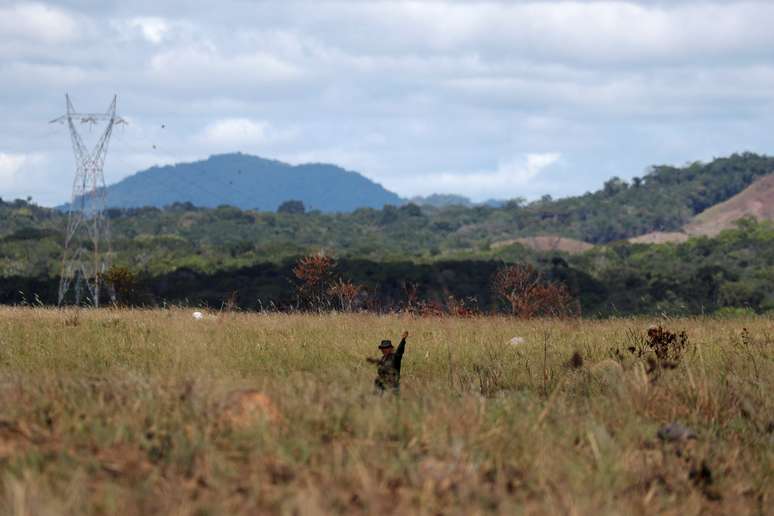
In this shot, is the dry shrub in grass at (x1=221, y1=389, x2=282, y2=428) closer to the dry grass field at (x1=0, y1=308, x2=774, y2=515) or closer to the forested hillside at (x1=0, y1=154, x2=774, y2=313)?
the dry grass field at (x1=0, y1=308, x2=774, y2=515)

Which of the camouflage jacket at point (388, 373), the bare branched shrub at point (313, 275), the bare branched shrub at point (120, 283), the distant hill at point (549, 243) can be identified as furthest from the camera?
the distant hill at point (549, 243)

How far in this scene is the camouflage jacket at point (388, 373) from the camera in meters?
9.73

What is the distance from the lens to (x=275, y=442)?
19.8 feet

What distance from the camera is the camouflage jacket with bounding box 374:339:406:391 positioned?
31.9 feet

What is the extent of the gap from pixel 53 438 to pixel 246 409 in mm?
1216

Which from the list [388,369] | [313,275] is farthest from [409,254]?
[388,369]

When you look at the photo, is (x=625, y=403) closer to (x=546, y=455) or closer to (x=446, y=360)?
(x=546, y=455)

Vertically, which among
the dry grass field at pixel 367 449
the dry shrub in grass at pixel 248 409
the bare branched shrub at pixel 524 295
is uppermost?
the bare branched shrub at pixel 524 295

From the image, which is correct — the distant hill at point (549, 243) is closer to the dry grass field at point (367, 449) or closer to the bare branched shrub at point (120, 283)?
the bare branched shrub at point (120, 283)

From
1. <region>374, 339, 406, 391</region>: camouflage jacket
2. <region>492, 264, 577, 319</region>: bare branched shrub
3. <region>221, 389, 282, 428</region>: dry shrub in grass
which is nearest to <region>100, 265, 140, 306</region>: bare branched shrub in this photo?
<region>492, 264, 577, 319</region>: bare branched shrub

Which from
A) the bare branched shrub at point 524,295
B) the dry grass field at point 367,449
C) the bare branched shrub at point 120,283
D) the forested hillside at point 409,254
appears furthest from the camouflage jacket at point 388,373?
the bare branched shrub at point 120,283

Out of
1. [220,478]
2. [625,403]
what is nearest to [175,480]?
[220,478]

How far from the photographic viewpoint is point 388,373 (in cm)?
1002

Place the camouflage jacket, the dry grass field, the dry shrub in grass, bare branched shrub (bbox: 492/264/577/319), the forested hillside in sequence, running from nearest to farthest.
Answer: the dry grass field → the dry shrub in grass → the camouflage jacket → bare branched shrub (bbox: 492/264/577/319) → the forested hillside
